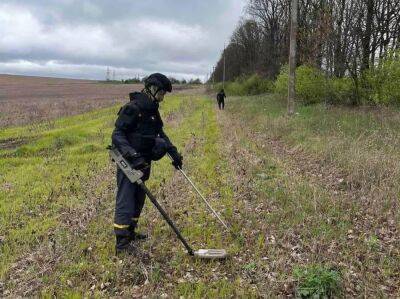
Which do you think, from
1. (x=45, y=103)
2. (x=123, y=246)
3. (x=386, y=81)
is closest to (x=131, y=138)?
(x=123, y=246)

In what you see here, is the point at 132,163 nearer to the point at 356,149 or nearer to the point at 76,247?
the point at 76,247

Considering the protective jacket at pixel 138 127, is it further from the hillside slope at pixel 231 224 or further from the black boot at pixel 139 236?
the hillside slope at pixel 231 224

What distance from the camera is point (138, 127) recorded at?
227 inches

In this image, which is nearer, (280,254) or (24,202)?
(280,254)

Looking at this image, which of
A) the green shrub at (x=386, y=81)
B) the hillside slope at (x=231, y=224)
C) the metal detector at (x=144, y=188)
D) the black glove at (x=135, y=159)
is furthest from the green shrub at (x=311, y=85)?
the black glove at (x=135, y=159)

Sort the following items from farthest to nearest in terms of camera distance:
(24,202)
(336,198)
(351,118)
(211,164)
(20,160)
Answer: (351,118)
(20,160)
(211,164)
(24,202)
(336,198)

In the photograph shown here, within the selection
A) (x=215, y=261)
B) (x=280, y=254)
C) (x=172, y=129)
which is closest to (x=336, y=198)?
(x=280, y=254)

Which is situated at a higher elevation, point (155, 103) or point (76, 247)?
point (155, 103)

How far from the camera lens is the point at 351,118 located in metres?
16.2

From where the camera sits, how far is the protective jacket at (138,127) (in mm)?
5586

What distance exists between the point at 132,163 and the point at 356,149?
6.50 metres

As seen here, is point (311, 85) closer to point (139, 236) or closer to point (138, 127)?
point (139, 236)

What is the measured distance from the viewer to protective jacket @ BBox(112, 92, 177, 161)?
18.3 ft

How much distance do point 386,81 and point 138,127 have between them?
50.1ft
